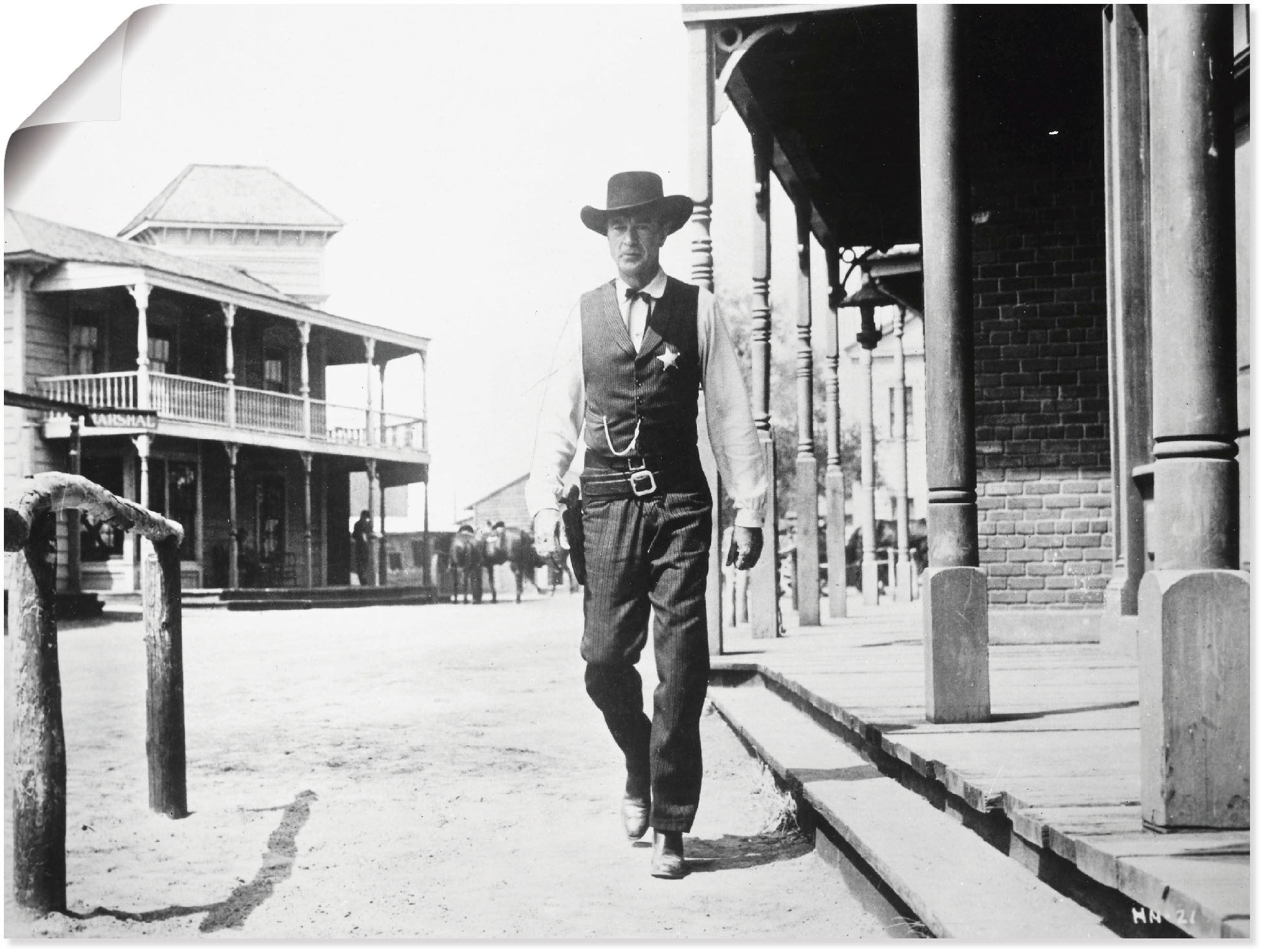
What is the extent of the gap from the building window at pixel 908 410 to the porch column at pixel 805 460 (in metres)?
6.30

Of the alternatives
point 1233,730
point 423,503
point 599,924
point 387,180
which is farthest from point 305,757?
point 1233,730

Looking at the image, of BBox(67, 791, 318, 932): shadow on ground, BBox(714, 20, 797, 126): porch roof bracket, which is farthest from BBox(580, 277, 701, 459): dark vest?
BBox(714, 20, 797, 126): porch roof bracket

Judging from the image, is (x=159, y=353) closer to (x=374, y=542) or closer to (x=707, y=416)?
(x=374, y=542)

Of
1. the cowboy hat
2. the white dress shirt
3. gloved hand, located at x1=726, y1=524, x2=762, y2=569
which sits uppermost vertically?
the cowboy hat

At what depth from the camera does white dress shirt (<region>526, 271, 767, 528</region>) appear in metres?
3.02

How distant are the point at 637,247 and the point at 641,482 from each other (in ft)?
1.93

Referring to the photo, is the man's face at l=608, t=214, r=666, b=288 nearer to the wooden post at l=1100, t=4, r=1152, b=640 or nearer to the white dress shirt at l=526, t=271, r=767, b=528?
the white dress shirt at l=526, t=271, r=767, b=528

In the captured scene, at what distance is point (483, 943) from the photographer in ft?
8.77

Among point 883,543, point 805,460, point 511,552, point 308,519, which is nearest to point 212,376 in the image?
point 308,519

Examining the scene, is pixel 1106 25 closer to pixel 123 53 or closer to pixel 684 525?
pixel 684 525

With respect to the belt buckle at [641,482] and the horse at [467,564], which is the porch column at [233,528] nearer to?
the horse at [467,564]

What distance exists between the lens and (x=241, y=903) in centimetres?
285

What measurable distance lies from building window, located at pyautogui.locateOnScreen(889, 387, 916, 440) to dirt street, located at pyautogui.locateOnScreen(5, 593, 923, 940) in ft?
37.2

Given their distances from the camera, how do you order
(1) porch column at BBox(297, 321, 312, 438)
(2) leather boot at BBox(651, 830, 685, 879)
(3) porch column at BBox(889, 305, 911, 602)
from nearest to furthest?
(2) leather boot at BBox(651, 830, 685, 879) < (1) porch column at BBox(297, 321, 312, 438) < (3) porch column at BBox(889, 305, 911, 602)
